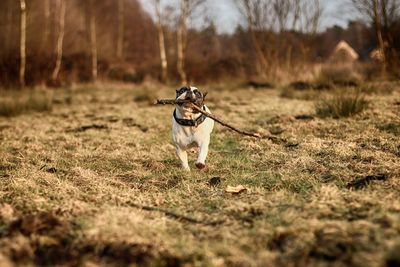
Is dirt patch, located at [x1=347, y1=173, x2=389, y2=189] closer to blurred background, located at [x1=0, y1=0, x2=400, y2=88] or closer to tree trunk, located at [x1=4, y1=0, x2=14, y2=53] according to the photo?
blurred background, located at [x1=0, y1=0, x2=400, y2=88]

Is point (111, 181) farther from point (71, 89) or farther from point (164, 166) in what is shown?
point (71, 89)

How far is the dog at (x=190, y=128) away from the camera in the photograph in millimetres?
4633

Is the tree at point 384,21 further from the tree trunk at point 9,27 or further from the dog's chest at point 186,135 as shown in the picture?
the tree trunk at point 9,27

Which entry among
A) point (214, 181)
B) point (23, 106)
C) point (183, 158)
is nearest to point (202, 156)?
point (183, 158)

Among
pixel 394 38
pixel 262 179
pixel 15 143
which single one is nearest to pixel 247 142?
pixel 262 179

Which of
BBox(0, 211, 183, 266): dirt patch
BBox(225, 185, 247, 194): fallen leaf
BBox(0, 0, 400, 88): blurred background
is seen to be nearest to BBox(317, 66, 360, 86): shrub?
BBox(0, 0, 400, 88): blurred background

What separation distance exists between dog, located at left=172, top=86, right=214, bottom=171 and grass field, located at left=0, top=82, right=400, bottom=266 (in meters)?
0.25

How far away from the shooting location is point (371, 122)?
6934 mm

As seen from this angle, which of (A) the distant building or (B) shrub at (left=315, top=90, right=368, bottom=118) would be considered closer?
(B) shrub at (left=315, top=90, right=368, bottom=118)

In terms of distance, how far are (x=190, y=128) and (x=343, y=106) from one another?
392 centimetres

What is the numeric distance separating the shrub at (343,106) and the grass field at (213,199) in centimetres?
21

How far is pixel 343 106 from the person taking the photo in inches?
297

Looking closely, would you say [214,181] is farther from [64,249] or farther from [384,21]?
[384,21]

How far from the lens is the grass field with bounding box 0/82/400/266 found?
2436 mm
